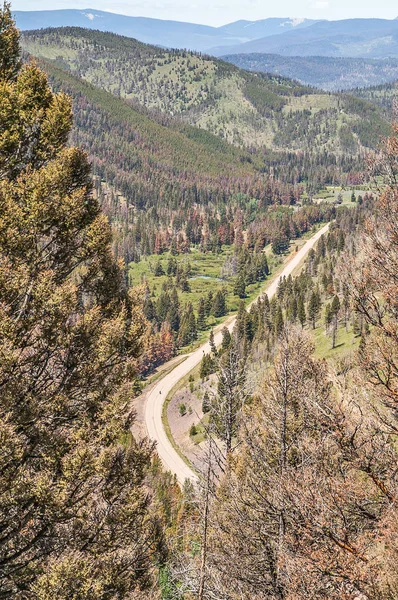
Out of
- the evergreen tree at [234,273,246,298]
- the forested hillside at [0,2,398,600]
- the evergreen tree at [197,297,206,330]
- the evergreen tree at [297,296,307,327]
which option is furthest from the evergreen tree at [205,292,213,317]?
the forested hillside at [0,2,398,600]

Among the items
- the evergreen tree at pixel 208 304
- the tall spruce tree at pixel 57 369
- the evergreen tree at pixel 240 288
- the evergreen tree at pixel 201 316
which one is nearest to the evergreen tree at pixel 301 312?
the evergreen tree at pixel 201 316

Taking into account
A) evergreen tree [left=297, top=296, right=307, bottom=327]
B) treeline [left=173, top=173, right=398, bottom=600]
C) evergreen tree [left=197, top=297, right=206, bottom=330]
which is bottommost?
evergreen tree [left=197, top=297, right=206, bottom=330]

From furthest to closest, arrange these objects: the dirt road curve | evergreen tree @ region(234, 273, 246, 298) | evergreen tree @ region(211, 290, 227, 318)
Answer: evergreen tree @ region(234, 273, 246, 298), evergreen tree @ region(211, 290, 227, 318), the dirt road curve

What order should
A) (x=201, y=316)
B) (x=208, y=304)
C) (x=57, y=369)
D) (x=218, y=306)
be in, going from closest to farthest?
(x=57, y=369) → (x=201, y=316) → (x=218, y=306) → (x=208, y=304)

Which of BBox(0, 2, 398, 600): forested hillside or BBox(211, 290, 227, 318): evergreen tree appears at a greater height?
BBox(0, 2, 398, 600): forested hillside

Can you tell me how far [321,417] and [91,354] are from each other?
264 inches

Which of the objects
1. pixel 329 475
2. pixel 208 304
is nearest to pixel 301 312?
pixel 208 304

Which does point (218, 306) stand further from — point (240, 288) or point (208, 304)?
point (240, 288)

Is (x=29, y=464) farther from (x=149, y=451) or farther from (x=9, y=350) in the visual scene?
(x=149, y=451)

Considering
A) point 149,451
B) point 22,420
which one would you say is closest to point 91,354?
point 22,420

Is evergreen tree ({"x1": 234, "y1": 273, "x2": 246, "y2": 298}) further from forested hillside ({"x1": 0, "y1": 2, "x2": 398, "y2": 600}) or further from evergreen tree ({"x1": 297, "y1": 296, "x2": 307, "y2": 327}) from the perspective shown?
forested hillside ({"x1": 0, "y1": 2, "x2": 398, "y2": 600})

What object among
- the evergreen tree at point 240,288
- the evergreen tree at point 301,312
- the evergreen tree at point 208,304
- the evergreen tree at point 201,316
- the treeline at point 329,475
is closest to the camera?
the treeline at point 329,475

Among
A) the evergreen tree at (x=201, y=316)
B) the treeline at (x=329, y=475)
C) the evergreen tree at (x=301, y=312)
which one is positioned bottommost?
the evergreen tree at (x=201, y=316)

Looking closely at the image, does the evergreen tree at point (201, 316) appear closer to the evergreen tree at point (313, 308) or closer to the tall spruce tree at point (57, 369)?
the evergreen tree at point (313, 308)
